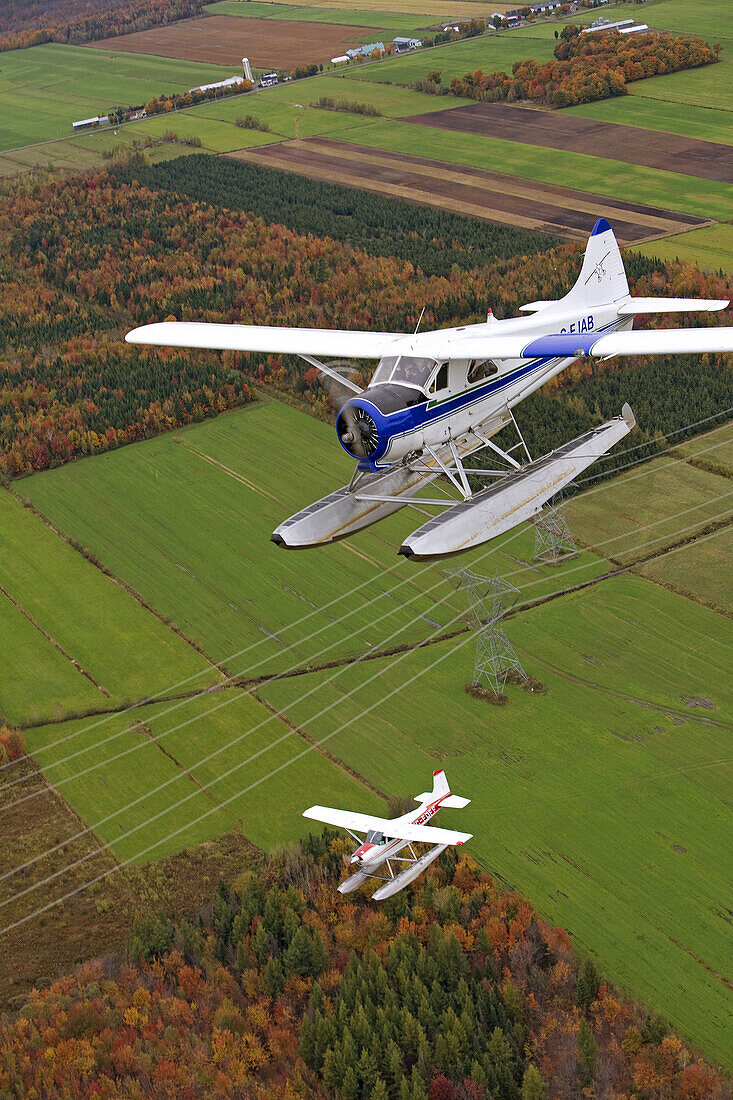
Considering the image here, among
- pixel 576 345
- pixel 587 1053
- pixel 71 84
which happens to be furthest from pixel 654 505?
pixel 71 84

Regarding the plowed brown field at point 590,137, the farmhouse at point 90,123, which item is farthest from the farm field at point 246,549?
the farmhouse at point 90,123

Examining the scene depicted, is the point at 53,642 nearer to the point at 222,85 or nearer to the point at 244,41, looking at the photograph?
the point at 222,85

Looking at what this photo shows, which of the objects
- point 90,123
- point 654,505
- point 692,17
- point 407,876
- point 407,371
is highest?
point 692,17

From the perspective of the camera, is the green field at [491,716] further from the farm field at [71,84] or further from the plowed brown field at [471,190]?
the farm field at [71,84]

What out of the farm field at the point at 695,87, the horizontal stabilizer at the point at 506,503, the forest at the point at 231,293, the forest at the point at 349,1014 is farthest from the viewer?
the farm field at the point at 695,87

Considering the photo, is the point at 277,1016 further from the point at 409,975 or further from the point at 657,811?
the point at 657,811

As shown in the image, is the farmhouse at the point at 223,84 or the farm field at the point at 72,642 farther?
the farmhouse at the point at 223,84
